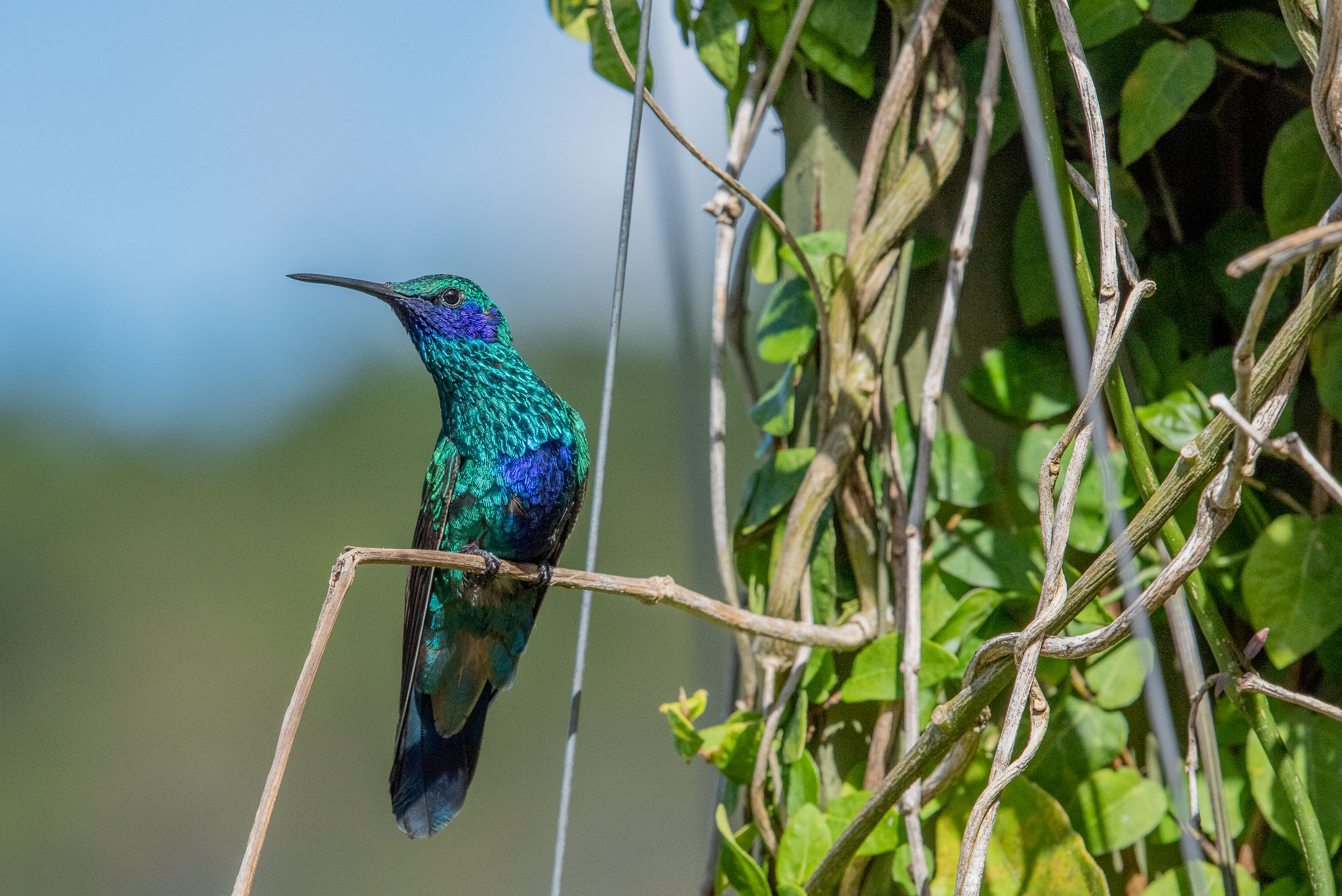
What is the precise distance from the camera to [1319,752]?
965mm

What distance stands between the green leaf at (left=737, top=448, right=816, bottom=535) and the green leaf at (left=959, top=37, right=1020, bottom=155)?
1.34ft

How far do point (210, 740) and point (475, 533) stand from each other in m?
3.30

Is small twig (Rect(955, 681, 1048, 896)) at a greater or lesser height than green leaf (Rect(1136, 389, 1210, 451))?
lesser

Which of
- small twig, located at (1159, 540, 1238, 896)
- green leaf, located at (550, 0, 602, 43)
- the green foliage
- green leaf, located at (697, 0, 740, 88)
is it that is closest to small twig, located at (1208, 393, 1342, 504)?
small twig, located at (1159, 540, 1238, 896)

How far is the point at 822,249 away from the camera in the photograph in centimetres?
115

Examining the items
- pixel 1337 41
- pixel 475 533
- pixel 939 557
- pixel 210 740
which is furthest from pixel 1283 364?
pixel 210 740

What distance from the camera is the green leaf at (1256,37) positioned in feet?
3.34

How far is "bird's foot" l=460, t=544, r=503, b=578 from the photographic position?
1119 mm

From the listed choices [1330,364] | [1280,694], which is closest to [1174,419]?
[1330,364]

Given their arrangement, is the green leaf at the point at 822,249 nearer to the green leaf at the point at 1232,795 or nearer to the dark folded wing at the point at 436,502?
the dark folded wing at the point at 436,502

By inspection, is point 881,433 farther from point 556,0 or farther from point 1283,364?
point 556,0

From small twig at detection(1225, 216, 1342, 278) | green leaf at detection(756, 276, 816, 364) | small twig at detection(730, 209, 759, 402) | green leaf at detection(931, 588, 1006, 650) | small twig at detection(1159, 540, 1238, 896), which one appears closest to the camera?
small twig at detection(1225, 216, 1342, 278)

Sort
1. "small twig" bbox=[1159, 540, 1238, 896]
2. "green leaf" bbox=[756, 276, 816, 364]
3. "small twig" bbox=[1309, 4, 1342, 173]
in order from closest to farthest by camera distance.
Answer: "small twig" bbox=[1309, 4, 1342, 173] → "small twig" bbox=[1159, 540, 1238, 896] → "green leaf" bbox=[756, 276, 816, 364]

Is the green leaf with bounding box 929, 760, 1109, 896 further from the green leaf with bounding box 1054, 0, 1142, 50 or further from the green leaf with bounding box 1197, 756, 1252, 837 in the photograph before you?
the green leaf with bounding box 1054, 0, 1142, 50
